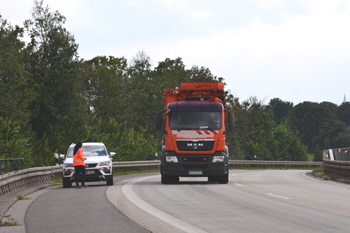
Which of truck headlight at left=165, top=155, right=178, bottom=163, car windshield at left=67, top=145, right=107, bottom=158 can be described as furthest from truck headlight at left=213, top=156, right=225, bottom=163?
car windshield at left=67, top=145, right=107, bottom=158

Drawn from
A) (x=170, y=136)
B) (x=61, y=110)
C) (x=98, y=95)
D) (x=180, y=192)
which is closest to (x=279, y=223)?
(x=180, y=192)

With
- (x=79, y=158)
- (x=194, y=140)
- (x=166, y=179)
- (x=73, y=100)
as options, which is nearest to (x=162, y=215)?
(x=79, y=158)

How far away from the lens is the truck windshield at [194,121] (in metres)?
24.4

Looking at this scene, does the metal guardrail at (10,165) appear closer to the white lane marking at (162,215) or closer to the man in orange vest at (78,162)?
the man in orange vest at (78,162)

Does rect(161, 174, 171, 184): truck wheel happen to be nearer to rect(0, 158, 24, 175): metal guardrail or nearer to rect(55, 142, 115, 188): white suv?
rect(55, 142, 115, 188): white suv

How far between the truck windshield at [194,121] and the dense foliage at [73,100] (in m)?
10.2

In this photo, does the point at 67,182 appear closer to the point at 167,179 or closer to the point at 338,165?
the point at 167,179

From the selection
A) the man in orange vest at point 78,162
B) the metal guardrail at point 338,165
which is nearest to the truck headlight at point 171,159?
the man in orange vest at point 78,162

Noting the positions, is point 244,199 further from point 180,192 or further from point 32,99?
point 32,99

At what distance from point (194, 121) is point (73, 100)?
1170 inches

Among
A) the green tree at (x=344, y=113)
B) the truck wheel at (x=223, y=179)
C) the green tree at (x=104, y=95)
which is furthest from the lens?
the green tree at (x=344, y=113)

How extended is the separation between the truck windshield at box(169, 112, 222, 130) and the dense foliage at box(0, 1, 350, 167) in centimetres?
1016

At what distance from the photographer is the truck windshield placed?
2442 centimetres

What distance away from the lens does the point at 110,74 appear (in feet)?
255
